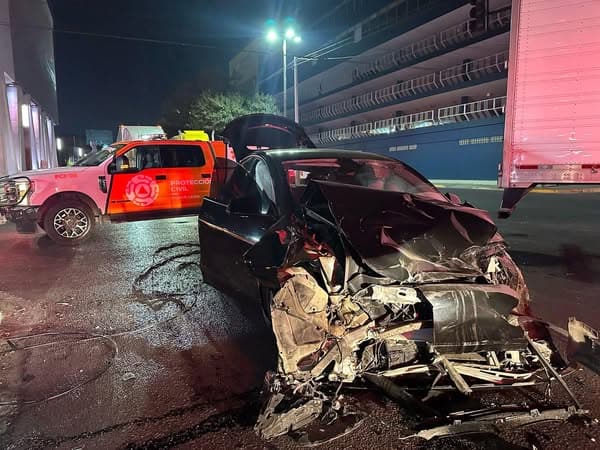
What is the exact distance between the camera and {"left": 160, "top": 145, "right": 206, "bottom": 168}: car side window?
→ 29.8 feet

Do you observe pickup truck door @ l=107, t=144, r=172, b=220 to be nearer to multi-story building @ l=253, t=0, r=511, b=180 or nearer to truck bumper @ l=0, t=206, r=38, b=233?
truck bumper @ l=0, t=206, r=38, b=233

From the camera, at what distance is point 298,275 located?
282 cm

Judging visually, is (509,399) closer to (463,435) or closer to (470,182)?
(463,435)

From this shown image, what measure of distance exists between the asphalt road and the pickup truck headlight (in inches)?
40.6

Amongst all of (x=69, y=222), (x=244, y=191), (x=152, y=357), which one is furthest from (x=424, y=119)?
(x=152, y=357)

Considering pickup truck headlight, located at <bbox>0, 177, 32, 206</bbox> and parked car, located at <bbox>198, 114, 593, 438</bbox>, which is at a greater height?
pickup truck headlight, located at <bbox>0, 177, 32, 206</bbox>

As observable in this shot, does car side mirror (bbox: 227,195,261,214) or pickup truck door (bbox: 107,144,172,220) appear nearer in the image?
car side mirror (bbox: 227,195,261,214)

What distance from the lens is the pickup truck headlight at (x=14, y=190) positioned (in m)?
7.82

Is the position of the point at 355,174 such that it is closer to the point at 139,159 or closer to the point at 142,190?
the point at 142,190

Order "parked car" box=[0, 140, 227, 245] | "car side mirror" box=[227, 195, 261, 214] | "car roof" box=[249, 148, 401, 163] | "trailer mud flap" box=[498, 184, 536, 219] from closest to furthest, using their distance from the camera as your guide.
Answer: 1. "car side mirror" box=[227, 195, 261, 214]
2. "car roof" box=[249, 148, 401, 163]
3. "trailer mud flap" box=[498, 184, 536, 219]
4. "parked car" box=[0, 140, 227, 245]

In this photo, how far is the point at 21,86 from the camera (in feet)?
54.2

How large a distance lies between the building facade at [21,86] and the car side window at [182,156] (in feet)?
23.5

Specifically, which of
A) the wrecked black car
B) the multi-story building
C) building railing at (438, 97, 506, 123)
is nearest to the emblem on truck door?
the wrecked black car

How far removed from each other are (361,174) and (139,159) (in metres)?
5.95
